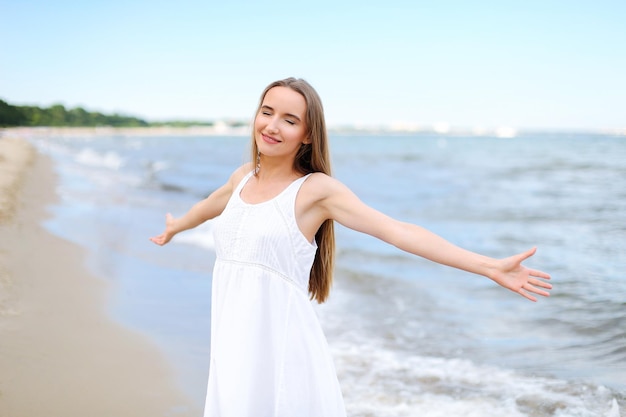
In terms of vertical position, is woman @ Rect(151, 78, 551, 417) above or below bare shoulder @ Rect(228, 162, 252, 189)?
below

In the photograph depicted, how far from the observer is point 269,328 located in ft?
8.37

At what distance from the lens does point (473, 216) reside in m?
14.7

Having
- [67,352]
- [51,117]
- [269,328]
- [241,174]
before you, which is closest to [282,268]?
[269,328]

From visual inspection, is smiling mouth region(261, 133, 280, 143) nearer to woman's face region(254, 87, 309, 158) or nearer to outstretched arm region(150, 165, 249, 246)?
woman's face region(254, 87, 309, 158)

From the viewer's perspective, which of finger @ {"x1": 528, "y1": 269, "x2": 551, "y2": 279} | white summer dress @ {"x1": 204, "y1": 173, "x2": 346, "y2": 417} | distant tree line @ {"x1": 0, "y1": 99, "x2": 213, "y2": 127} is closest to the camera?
finger @ {"x1": 528, "y1": 269, "x2": 551, "y2": 279}

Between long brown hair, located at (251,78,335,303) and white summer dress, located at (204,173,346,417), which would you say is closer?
white summer dress, located at (204,173,346,417)

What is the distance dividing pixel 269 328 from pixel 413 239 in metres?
0.69

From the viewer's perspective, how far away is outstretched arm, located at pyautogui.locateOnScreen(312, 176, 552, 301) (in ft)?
7.82

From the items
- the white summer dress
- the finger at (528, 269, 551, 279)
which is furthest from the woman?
the finger at (528, 269, 551, 279)

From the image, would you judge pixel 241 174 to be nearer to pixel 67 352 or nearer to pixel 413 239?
pixel 413 239

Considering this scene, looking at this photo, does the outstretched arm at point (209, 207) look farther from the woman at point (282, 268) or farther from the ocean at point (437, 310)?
the woman at point (282, 268)

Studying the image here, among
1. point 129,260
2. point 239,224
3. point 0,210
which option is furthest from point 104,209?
point 239,224

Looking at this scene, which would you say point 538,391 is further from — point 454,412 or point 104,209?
point 104,209

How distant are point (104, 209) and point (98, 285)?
6.53 m
